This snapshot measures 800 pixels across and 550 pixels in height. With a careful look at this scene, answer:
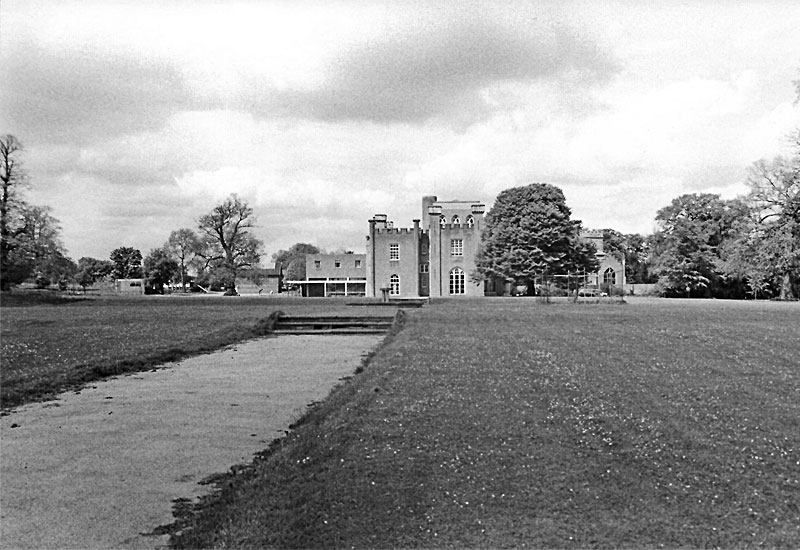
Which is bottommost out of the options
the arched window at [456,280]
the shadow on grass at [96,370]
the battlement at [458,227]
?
the shadow on grass at [96,370]

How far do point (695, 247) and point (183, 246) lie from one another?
51.9 m

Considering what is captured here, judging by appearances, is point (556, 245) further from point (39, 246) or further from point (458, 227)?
point (39, 246)

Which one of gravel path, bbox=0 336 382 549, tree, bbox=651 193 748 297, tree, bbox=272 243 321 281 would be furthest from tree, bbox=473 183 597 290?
tree, bbox=272 243 321 281

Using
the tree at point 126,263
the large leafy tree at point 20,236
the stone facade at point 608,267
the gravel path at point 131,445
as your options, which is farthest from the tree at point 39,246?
the tree at point 126,263

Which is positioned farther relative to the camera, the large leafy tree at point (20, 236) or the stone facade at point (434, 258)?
the stone facade at point (434, 258)

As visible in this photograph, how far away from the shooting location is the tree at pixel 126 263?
11250 cm

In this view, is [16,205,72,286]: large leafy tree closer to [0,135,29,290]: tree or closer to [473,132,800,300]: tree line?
[0,135,29,290]: tree

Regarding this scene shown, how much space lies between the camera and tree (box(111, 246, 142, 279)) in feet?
369

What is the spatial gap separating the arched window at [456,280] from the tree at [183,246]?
26.1 m

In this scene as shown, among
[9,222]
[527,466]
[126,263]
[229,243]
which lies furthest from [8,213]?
[126,263]

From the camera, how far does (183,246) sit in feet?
245

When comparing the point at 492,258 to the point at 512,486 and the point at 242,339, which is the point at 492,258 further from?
the point at 512,486

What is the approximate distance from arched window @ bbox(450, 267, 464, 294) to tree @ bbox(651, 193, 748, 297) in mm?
18269

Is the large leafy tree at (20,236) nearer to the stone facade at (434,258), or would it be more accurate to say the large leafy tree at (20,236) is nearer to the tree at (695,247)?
the stone facade at (434,258)
